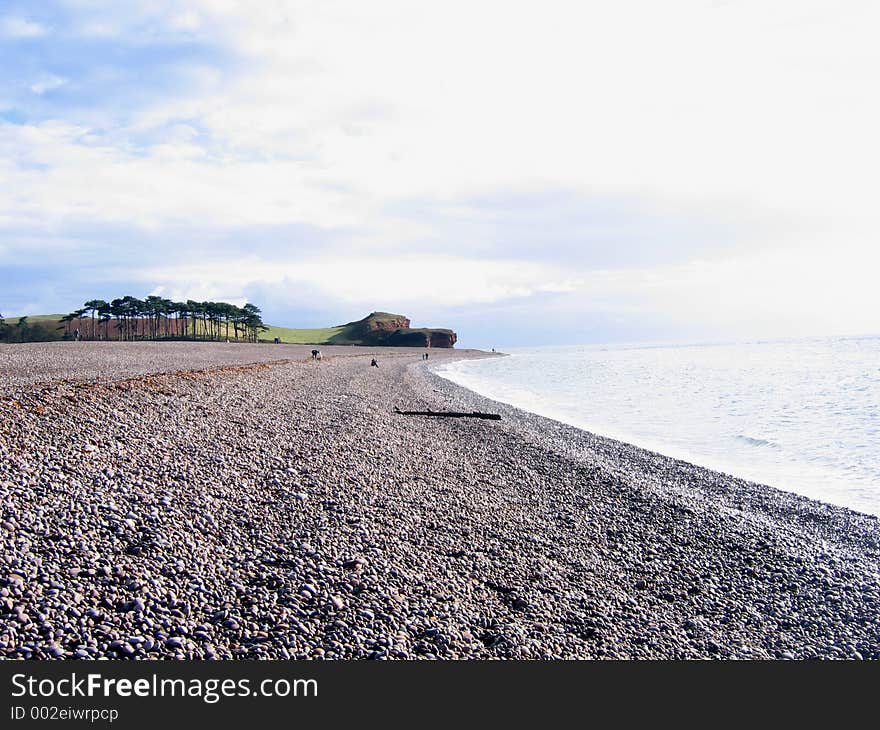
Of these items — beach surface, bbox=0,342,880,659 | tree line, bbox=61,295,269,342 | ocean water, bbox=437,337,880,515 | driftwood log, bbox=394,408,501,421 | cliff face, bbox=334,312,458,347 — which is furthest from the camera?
cliff face, bbox=334,312,458,347

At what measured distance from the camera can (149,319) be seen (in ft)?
449

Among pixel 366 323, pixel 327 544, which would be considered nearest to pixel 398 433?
pixel 327 544

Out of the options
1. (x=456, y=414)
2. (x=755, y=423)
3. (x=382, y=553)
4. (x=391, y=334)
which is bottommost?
(x=755, y=423)

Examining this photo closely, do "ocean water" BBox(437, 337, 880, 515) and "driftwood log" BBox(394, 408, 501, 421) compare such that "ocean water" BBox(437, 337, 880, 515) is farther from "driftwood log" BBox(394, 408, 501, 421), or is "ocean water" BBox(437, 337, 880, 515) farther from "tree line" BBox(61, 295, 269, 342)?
"tree line" BBox(61, 295, 269, 342)

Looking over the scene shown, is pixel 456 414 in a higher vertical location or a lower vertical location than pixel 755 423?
higher

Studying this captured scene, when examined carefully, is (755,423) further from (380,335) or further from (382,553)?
(380,335)

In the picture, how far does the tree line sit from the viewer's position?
12544 cm

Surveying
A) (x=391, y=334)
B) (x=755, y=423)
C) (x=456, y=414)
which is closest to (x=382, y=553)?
(x=456, y=414)

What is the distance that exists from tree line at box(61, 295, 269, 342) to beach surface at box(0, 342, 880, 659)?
125m

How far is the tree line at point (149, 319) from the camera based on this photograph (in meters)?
125

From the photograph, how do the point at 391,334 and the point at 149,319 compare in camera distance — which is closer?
the point at 149,319

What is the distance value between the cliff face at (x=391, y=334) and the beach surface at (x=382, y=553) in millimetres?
161941

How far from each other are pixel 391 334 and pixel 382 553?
6796 inches

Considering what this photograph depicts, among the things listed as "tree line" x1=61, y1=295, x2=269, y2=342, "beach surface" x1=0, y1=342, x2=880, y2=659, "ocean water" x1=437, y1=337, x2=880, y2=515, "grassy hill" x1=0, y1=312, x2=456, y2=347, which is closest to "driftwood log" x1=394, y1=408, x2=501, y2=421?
"ocean water" x1=437, y1=337, x2=880, y2=515
